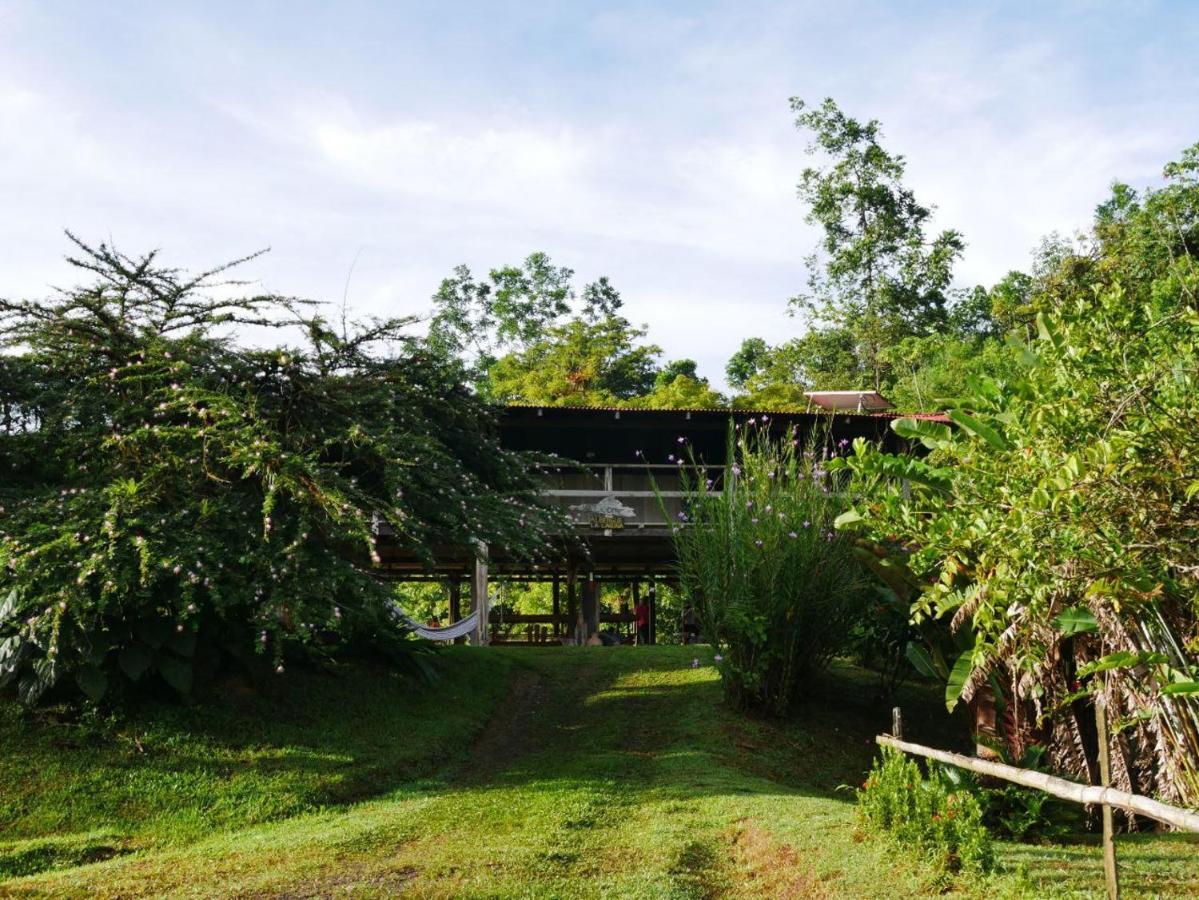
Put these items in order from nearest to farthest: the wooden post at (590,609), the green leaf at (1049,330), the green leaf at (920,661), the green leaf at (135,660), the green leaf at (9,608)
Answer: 1. the green leaf at (1049,330)
2. the green leaf at (9,608)
3. the green leaf at (135,660)
4. the green leaf at (920,661)
5. the wooden post at (590,609)

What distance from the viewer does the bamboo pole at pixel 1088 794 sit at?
4238mm

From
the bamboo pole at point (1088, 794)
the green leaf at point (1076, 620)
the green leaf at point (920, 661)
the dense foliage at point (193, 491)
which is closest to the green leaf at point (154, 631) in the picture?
the dense foliage at point (193, 491)

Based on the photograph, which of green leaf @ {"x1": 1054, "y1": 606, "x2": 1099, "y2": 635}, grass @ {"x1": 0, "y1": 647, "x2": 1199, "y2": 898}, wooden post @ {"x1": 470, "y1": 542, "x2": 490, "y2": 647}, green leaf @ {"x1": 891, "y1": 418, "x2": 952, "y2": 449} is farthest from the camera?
wooden post @ {"x1": 470, "y1": 542, "x2": 490, "y2": 647}

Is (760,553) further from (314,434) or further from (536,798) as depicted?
(314,434)

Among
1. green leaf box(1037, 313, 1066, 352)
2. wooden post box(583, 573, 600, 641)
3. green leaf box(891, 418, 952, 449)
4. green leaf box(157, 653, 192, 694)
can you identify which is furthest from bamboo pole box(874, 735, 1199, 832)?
wooden post box(583, 573, 600, 641)

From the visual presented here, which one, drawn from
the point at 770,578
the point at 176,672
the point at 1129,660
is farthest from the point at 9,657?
the point at 1129,660

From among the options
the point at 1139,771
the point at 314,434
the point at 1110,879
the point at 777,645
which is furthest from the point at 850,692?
the point at 1110,879

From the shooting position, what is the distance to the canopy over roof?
846 inches

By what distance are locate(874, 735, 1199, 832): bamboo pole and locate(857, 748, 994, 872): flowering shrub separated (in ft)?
0.62

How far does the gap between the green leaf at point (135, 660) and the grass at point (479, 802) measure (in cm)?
42

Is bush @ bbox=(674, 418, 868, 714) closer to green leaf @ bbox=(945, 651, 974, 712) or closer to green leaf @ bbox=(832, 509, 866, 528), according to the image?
green leaf @ bbox=(945, 651, 974, 712)

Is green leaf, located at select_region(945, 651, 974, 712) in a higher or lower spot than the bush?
lower

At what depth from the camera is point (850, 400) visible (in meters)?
22.4

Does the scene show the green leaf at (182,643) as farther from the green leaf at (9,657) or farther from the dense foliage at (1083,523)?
the dense foliage at (1083,523)
